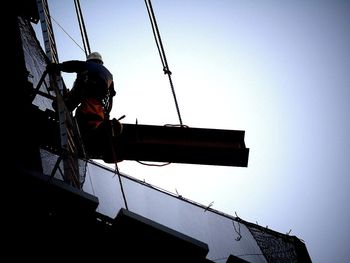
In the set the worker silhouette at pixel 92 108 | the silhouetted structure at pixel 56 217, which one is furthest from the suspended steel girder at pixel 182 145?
the silhouetted structure at pixel 56 217

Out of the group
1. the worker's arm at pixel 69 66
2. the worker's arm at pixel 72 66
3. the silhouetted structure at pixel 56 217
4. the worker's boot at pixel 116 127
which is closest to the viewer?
the silhouetted structure at pixel 56 217

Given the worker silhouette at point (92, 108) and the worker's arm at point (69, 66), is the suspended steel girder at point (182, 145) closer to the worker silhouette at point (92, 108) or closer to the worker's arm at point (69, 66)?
the worker silhouette at point (92, 108)

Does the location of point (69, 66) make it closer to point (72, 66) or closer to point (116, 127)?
point (72, 66)

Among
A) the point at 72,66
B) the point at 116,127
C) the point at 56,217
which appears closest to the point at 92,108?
the point at 116,127

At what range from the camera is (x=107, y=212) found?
19.7ft

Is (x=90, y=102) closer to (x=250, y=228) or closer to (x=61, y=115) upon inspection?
(x=61, y=115)

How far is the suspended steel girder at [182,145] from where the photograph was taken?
5.88 metres

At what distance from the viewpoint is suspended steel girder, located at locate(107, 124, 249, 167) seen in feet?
19.3

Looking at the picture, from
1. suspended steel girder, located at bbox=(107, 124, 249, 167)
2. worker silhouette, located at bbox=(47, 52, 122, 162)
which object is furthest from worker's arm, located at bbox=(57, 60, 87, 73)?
suspended steel girder, located at bbox=(107, 124, 249, 167)

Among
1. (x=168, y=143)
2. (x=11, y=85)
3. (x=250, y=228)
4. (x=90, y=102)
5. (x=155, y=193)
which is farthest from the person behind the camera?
(x=250, y=228)

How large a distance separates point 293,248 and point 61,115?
19.6 feet

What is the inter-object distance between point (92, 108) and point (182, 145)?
1.79 meters

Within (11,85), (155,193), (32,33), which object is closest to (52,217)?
(11,85)

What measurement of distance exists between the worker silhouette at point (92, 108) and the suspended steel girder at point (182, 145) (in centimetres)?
41
